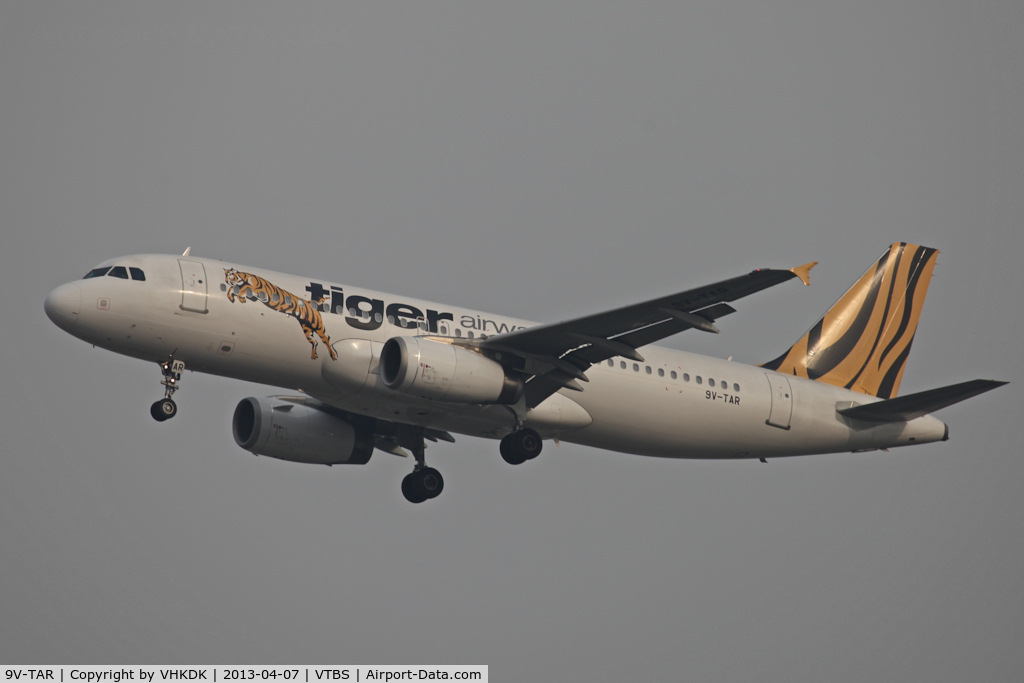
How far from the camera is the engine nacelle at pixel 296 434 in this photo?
39031 mm

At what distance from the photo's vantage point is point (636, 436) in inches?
1480

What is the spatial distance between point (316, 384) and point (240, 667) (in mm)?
7975

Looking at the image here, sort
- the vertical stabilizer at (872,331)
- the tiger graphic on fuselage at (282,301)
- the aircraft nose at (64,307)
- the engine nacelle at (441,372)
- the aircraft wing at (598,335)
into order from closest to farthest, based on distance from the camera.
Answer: the aircraft wing at (598,335), the aircraft nose at (64,307), the engine nacelle at (441,372), the tiger graphic on fuselage at (282,301), the vertical stabilizer at (872,331)

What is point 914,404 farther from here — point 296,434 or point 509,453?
point 296,434

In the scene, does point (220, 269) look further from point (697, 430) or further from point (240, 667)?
point (697, 430)

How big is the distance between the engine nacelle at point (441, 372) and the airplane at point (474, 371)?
0.05m

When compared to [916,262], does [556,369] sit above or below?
below

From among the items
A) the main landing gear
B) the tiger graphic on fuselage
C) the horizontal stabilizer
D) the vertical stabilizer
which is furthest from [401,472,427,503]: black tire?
the horizontal stabilizer

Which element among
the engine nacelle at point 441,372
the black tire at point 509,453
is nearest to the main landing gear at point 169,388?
the engine nacelle at point 441,372

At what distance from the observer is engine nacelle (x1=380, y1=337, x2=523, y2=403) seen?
33.5 metres

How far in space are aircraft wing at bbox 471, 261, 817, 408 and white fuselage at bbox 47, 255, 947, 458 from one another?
0.81m

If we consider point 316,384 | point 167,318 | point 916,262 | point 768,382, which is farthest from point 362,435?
point 916,262

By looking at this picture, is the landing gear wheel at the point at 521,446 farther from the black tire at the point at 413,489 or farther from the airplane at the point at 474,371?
the black tire at the point at 413,489

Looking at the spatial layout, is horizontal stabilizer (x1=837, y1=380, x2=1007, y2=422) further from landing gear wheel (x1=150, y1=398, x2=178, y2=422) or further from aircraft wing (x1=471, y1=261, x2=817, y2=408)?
landing gear wheel (x1=150, y1=398, x2=178, y2=422)
